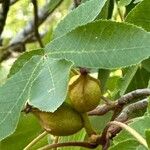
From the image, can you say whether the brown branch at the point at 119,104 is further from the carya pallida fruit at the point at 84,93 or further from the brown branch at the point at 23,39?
the brown branch at the point at 23,39

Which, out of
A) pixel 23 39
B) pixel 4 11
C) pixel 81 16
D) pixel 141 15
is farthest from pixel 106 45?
pixel 23 39

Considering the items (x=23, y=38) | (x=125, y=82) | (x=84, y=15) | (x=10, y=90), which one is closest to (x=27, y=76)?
(x=10, y=90)

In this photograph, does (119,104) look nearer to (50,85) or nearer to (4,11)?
(50,85)

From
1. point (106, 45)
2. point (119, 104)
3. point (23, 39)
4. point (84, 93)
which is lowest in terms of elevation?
point (23, 39)

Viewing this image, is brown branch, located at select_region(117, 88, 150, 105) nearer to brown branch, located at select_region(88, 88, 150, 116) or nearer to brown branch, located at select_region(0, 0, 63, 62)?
brown branch, located at select_region(88, 88, 150, 116)

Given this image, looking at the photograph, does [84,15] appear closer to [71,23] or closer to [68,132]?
[71,23]

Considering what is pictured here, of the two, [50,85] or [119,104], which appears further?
[119,104]
